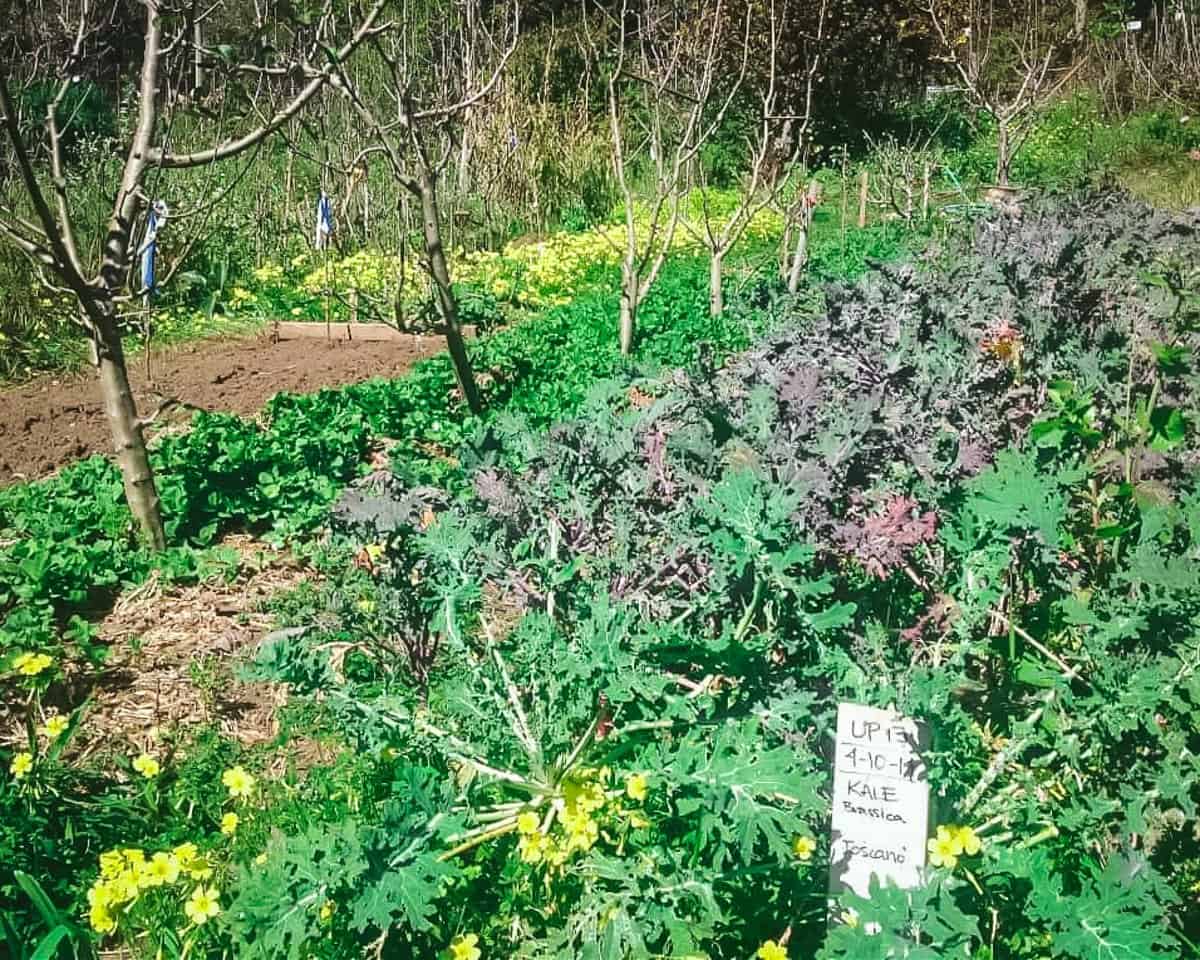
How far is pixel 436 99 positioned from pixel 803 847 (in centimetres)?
822

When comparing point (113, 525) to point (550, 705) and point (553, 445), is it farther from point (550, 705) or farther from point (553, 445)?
point (550, 705)

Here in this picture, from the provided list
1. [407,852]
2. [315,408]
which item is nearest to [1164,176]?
[315,408]

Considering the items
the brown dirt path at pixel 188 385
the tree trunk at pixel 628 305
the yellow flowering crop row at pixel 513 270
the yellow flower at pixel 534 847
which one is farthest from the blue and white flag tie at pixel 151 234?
the yellow flower at pixel 534 847

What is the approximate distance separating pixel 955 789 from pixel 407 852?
1000 mm

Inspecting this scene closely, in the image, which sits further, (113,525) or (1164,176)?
(1164,176)

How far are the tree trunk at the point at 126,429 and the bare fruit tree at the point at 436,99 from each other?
149 centimetres

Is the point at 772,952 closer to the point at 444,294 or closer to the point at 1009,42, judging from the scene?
the point at 444,294

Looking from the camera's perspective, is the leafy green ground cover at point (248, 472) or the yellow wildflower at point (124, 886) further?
the leafy green ground cover at point (248, 472)

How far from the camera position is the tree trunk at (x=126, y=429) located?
12.8 ft

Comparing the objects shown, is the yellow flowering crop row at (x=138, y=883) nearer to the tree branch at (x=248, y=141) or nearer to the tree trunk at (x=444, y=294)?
the tree branch at (x=248, y=141)

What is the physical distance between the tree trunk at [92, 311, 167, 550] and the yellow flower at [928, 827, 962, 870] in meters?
3.04

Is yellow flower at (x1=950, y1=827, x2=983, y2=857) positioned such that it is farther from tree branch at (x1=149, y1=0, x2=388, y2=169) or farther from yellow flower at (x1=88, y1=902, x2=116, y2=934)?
tree branch at (x1=149, y1=0, x2=388, y2=169)

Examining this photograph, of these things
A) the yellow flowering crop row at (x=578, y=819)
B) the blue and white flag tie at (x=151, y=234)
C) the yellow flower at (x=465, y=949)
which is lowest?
the yellow flower at (x=465, y=949)

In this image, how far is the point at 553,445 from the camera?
2.95m
